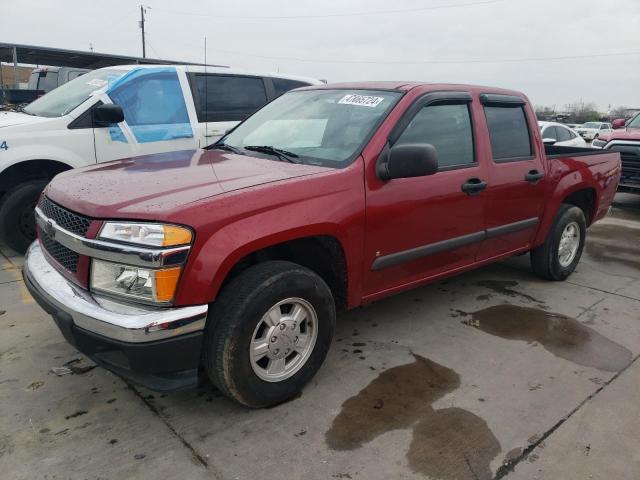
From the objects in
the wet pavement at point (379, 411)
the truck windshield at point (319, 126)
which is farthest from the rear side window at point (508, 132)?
the wet pavement at point (379, 411)

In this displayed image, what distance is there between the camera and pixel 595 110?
6469cm

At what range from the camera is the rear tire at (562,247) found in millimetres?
4746

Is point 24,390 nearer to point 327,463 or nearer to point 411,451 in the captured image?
point 327,463

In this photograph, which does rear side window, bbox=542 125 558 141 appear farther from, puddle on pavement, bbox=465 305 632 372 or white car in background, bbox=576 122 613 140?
white car in background, bbox=576 122 613 140

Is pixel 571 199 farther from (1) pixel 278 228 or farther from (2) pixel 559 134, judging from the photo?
(2) pixel 559 134

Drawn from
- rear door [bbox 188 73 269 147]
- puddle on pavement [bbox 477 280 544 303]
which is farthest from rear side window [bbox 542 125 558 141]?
puddle on pavement [bbox 477 280 544 303]

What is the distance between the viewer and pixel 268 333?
2.68 metres

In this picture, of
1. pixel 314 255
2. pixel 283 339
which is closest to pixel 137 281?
pixel 283 339

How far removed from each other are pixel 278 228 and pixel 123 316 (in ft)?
2.70

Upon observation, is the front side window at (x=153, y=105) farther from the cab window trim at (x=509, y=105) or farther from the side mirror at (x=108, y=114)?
the cab window trim at (x=509, y=105)

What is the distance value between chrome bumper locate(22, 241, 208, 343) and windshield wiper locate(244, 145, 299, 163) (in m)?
1.23

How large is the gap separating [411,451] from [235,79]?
5.22 meters

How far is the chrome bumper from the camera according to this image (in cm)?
226

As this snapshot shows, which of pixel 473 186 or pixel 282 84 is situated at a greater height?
pixel 282 84
